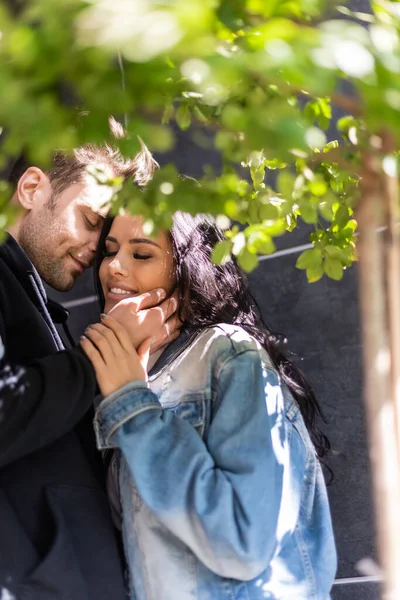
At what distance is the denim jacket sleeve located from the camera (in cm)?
157

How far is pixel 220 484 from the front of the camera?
158cm


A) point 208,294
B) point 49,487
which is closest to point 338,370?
point 208,294

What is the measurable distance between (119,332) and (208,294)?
35cm

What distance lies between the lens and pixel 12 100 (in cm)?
80

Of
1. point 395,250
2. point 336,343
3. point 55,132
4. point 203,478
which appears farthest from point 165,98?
point 336,343

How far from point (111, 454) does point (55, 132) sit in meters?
1.17

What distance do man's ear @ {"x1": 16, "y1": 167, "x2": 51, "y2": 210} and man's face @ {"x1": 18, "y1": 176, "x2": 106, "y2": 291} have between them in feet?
0.08

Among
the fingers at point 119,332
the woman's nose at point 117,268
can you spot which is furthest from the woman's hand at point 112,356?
the woman's nose at point 117,268

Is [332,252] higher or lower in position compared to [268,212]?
lower

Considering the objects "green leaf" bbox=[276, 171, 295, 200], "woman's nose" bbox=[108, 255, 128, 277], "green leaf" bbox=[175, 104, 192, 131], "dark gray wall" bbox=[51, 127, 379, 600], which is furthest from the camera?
"dark gray wall" bbox=[51, 127, 379, 600]

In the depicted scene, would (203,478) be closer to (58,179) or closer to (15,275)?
(15,275)

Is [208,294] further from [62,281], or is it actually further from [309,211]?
[309,211]

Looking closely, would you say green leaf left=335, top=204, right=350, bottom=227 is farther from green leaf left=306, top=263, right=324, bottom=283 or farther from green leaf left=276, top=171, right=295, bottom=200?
green leaf left=276, top=171, right=295, bottom=200

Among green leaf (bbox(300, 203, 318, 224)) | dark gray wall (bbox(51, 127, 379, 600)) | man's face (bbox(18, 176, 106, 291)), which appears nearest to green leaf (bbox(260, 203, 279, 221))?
green leaf (bbox(300, 203, 318, 224))
